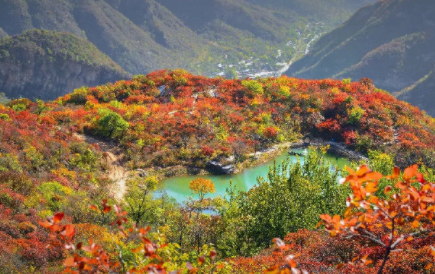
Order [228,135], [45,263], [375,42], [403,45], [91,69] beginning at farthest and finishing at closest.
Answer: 1. [375,42]
2. [403,45]
3. [91,69]
4. [228,135]
5. [45,263]

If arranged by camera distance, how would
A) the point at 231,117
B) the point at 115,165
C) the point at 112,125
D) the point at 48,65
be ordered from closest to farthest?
the point at 115,165, the point at 112,125, the point at 231,117, the point at 48,65

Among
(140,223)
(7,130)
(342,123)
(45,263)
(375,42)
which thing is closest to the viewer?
(45,263)

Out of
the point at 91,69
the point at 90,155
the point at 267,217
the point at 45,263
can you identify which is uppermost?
the point at 267,217

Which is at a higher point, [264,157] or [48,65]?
[264,157]

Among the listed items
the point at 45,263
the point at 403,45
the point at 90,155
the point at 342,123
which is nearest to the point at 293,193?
the point at 45,263

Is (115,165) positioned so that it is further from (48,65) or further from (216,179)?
(48,65)

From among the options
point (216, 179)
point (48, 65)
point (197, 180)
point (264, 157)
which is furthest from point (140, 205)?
point (48, 65)

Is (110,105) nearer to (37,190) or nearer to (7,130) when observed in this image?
(7,130)
